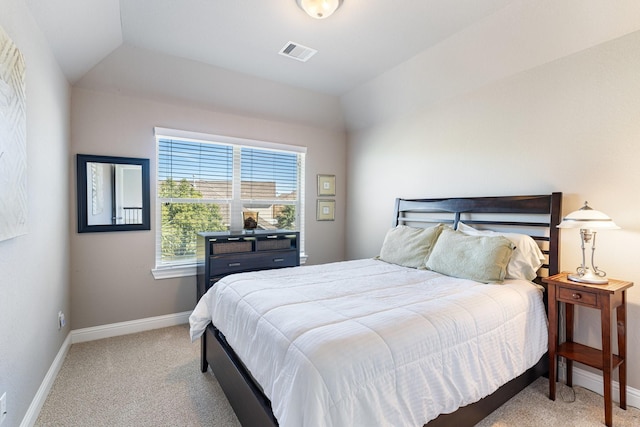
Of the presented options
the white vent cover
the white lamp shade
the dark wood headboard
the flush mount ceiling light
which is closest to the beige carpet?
the dark wood headboard

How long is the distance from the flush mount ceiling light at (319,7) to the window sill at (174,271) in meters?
2.79

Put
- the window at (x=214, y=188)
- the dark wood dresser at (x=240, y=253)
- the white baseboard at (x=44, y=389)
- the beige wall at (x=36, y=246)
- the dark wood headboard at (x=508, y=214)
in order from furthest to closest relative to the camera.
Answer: the window at (x=214, y=188)
the dark wood dresser at (x=240, y=253)
the dark wood headboard at (x=508, y=214)
the white baseboard at (x=44, y=389)
the beige wall at (x=36, y=246)

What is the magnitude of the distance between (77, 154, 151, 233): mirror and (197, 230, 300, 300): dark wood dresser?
0.70m

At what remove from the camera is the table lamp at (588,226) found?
190cm

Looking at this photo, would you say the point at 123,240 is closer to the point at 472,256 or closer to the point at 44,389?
the point at 44,389

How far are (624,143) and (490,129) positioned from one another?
95cm

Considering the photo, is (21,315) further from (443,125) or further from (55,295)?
(443,125)

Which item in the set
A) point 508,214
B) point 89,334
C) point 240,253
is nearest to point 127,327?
point 89,334

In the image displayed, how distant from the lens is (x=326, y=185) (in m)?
4.44

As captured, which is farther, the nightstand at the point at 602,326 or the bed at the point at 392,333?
the nightstand at the point at 602,326

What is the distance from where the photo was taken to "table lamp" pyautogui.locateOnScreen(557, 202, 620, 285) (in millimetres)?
1896

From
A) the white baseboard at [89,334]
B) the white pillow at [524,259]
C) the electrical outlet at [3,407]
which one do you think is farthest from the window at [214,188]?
the white pillow at [524,259]

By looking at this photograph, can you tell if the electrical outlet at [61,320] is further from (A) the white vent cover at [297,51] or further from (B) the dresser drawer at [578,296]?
(B) the dresser drawer at [578,296]

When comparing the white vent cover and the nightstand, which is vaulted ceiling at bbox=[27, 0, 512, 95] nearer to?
the white vent cover
